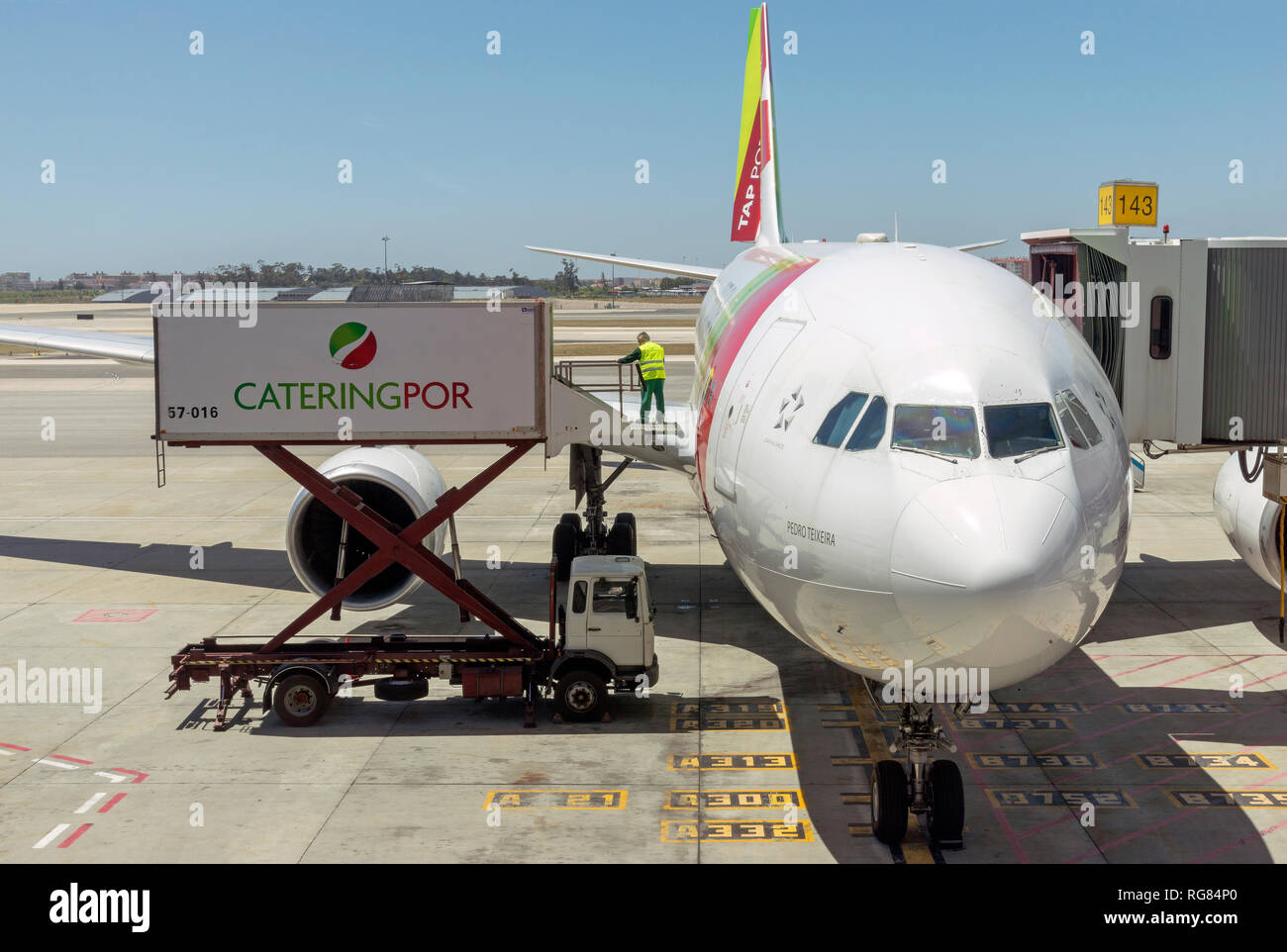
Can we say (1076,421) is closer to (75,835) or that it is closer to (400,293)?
(400,293)

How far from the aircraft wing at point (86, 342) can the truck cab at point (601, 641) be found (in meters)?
10.8

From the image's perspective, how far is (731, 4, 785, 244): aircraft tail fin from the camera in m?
21.9

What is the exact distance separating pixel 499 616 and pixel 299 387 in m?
3.49

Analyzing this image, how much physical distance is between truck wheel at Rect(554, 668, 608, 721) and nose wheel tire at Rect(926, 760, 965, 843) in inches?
169

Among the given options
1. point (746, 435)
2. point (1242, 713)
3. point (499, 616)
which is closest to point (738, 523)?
point (746, 435)

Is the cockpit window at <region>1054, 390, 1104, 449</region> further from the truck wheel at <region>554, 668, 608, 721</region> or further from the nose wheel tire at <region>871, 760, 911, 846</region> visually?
the truck wheel at <region>554, 668, 608, 721</region>

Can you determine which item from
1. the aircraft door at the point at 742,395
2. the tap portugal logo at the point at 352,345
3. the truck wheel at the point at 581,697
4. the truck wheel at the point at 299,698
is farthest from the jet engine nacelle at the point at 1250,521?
the truck wheel at the point at 299,698

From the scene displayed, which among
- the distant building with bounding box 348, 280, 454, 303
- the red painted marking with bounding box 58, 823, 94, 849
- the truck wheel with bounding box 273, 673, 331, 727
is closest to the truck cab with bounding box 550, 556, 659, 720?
the truck wheel with bounding box 273, 673, 331, 727

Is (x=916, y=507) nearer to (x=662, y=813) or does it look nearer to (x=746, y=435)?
(x=746, y=435)

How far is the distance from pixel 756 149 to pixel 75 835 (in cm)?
1850

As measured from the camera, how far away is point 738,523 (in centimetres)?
1071

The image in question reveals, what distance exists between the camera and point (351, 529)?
1723cm

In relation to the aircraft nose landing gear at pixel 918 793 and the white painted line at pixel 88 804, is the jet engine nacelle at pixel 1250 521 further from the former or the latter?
the white painted line at pixel 88 804

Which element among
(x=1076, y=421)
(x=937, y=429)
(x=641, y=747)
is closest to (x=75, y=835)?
(x=641, y=747)
